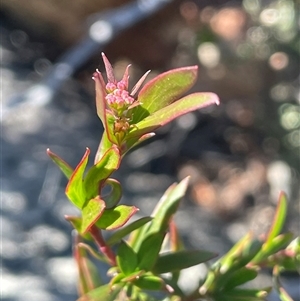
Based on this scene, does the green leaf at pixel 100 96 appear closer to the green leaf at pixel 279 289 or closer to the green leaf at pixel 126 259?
the green leaf at pixel 126 259

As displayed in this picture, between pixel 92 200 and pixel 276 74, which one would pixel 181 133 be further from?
pixel 92 200

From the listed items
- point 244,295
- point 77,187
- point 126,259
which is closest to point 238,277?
point 244,295

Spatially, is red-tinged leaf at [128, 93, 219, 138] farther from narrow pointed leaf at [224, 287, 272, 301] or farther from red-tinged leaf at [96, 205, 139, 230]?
narrow pointed leaf at [224, 287, 272, 301]

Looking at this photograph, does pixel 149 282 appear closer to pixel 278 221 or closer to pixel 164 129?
pixel 278 221

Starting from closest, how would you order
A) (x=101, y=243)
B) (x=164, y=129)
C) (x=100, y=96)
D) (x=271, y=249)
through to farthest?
1. (x=100, y=96)
2. (x=101, y=243)
3. (x=271, y=249)
4. (x=164, y=129)

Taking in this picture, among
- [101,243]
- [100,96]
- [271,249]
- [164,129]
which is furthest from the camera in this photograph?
[164,129]

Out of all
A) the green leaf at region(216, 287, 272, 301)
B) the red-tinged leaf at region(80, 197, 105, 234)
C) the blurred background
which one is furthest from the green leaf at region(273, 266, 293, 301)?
the blurred background

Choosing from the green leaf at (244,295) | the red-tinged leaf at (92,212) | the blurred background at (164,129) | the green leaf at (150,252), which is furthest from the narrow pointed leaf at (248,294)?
the blurred background at (164,129)

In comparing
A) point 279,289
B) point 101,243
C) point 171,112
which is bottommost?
point 279,289
